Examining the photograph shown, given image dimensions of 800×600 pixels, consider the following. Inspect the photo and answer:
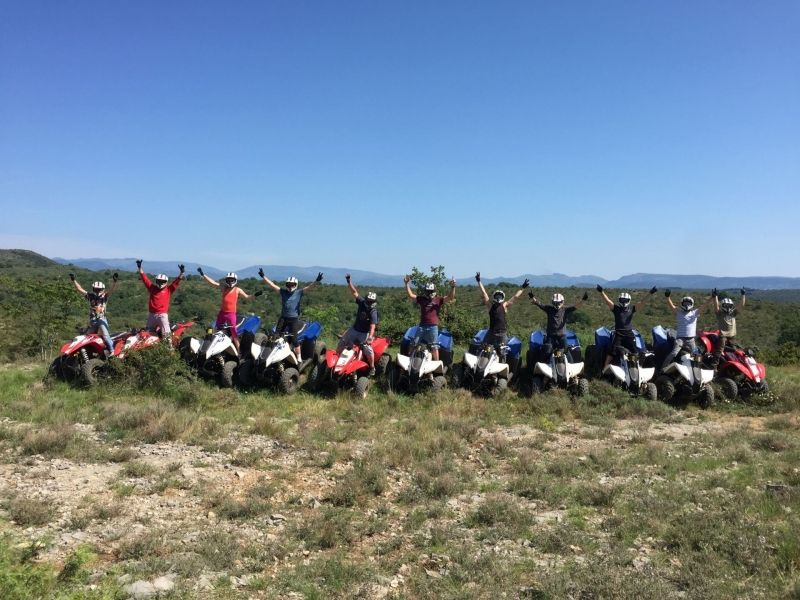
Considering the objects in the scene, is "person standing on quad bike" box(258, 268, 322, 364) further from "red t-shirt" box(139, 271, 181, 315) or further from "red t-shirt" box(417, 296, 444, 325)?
"red t-shirt" box(417, 296, 444, 325)

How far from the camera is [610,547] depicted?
469 cm

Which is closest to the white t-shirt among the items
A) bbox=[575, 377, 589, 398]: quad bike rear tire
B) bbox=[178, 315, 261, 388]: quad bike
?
bbox=[575, 377, 589, 398]: quad bike rear tire

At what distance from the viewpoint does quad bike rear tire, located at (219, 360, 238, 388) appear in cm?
1040

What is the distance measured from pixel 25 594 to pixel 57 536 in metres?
1.54

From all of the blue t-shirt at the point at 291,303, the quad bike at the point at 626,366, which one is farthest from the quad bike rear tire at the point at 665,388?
the blue t-shirt at the point at 291,303

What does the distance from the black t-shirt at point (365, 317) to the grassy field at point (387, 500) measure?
6.47 feet

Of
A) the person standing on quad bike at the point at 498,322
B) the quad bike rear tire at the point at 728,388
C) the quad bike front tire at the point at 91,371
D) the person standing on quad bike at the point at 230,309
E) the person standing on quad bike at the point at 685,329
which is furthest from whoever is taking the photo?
the person standing on quad bike at the point at 230,309

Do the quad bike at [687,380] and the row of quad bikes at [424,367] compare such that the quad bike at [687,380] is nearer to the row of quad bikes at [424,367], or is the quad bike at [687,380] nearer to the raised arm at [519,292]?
the row of quad bikes at [424,367]

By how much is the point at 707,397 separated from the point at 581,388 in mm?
2373

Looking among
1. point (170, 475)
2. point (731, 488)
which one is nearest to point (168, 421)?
point (170, 475)

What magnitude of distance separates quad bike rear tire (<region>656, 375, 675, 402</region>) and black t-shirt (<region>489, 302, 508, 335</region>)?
10.4ft

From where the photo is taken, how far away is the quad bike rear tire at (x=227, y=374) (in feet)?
34.1

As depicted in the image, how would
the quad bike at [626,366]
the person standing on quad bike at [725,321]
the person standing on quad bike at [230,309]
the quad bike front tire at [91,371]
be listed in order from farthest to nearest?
the person standing on quad bike at [725,321] → the person standing on quad bike at [230,309] → the quad bike at [626,366] → the quad bike front tire at [91,371]

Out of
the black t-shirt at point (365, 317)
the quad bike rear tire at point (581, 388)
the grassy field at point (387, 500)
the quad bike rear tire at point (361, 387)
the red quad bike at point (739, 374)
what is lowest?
the grassy field at point (387, 500)
